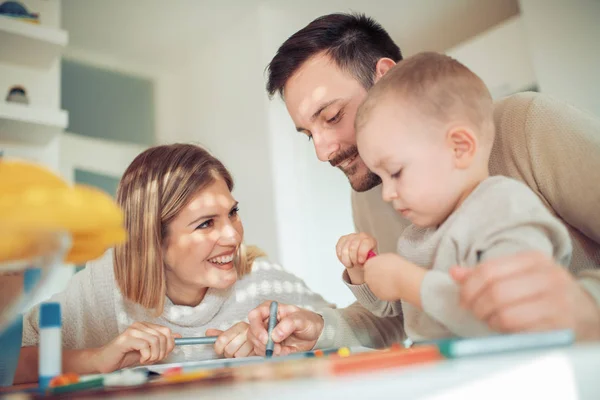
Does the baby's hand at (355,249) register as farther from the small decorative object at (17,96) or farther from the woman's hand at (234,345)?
the small decorative object at (17,96)

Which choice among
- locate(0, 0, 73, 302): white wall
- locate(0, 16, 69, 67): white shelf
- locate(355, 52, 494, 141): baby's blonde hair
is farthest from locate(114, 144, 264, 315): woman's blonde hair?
locate(0, 16, 69, 67): white shelf

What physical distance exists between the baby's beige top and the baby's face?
1.4 inches

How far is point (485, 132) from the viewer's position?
2.77 feet

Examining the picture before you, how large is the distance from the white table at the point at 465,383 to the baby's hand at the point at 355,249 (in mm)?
545

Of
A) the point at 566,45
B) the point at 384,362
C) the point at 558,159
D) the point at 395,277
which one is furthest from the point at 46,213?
the point at 566,45

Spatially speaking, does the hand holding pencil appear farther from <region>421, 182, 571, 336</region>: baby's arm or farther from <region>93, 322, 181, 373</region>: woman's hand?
<region>421, 182, 571, 336</region>: baby's arm

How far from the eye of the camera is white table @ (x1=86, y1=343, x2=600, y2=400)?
325 millimetres

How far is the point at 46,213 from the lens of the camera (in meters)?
0.41

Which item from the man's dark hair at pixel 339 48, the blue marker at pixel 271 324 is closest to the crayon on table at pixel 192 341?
the blue marker at pixel 271 324

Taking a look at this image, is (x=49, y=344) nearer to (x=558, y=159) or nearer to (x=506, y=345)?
(x=506, y=345)

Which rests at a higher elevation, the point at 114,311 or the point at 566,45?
the point at 566,45

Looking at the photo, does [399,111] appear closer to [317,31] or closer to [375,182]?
[375,182]

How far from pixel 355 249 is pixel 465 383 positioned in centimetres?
61

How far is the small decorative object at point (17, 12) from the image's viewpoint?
2.33m
